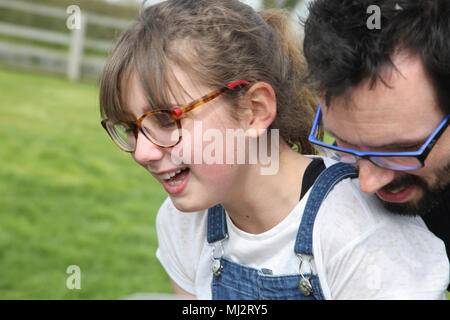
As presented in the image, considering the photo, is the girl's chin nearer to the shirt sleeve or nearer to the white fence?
the shirt sleeve

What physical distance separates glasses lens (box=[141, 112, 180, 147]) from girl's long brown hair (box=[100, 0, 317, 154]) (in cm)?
4

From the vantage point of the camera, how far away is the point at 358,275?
5.33 feet

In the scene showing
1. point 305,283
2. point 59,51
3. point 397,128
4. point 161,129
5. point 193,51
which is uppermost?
point 59,51

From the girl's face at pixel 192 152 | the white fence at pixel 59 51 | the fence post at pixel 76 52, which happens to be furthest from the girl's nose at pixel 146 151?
the fence post at pixel 76 52

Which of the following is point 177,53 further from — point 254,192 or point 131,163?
point 131,163

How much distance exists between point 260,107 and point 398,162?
48 cm

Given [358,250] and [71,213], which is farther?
[71,213]

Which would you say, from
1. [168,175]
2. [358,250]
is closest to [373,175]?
[358,250]

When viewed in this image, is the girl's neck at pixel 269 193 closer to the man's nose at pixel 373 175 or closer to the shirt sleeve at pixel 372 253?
the shirt sleeve at pixel 372 253

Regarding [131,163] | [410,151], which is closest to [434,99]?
[410,151]

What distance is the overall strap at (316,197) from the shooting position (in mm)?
1731

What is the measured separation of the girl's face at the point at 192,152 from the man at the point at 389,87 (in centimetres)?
32

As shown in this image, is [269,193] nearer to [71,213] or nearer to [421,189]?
[421,189]

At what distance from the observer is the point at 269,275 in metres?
1.85
